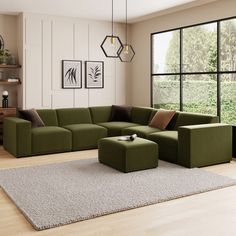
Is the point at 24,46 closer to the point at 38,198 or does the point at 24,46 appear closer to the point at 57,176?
the point at 57,176

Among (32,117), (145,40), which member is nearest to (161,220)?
(32,117)

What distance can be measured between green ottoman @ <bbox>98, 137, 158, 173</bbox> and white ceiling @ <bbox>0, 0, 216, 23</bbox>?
2521 mm

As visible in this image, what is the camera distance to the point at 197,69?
661 centimetres

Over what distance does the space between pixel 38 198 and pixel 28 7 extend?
403 cm

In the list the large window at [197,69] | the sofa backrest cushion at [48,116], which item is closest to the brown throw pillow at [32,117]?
the sofa backrest cushion at [48,116]

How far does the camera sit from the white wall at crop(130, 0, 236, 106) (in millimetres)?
6566

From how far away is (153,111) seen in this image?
6957mm

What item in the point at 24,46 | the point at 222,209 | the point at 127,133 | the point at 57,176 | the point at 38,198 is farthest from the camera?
the point at 24,46

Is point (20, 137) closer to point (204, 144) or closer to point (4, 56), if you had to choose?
point (4, 56)

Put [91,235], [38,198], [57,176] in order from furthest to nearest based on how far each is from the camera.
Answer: [57,176]
[38,198]
[91,235]

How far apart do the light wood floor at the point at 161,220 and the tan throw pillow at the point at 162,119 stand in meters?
2.39

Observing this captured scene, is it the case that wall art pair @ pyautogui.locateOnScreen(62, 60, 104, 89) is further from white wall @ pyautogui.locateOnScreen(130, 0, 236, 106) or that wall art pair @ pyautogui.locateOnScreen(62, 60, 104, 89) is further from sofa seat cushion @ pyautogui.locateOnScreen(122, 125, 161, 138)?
sofa seat cushion @ pyautogui.locateOnScreen(122, 125, 161, 138)

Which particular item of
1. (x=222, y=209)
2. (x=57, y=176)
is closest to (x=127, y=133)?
(x=57, y=176)

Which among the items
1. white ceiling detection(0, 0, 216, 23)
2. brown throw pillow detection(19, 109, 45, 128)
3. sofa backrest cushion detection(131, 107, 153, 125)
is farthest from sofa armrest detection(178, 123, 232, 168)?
brown throw pillow detection(19, 109, 45, 128)
